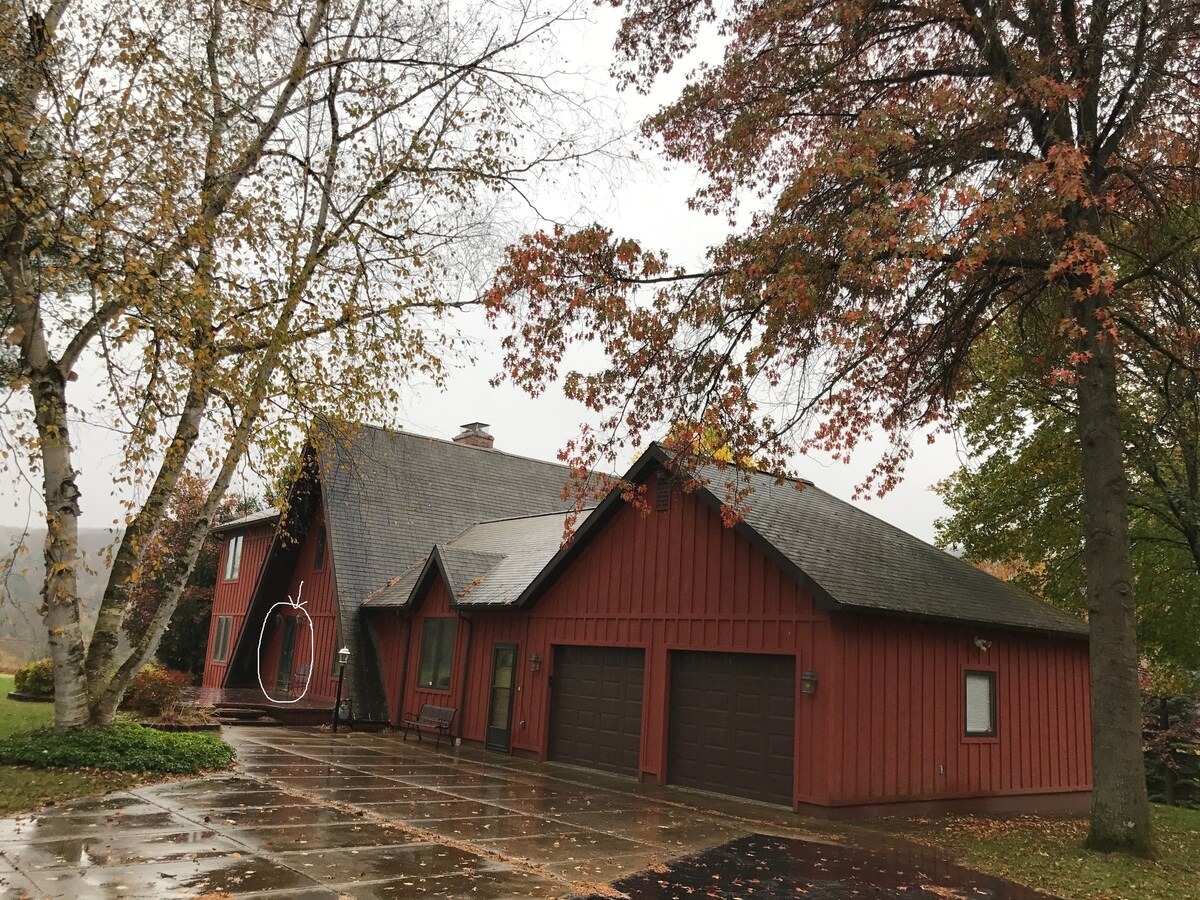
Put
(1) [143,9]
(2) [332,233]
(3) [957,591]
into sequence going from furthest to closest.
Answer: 1. (3) [957,591]
2. (2) [332,233]
3. (1) [143,9]

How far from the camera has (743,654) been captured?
557 inches

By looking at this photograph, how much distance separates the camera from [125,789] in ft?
35.2

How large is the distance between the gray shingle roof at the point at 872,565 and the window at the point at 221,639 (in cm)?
1907

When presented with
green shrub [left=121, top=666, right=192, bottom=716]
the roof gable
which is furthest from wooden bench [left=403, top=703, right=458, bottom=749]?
green shrub [left=121, top=666, right=192, bottom=716]

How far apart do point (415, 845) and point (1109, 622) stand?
867 cm

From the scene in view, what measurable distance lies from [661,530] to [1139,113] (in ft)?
31.0

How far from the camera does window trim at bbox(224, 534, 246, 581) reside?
94.9ft

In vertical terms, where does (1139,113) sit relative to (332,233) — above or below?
above

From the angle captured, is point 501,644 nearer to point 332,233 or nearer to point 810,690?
point 810,690

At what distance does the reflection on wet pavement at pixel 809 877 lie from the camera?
8.03m

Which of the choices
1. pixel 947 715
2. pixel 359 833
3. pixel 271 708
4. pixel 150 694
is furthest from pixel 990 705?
pixel 150 694

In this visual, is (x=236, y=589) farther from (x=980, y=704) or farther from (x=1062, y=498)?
(x=1062, y=498)

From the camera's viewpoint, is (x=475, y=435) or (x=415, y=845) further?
(x=475, y=435)

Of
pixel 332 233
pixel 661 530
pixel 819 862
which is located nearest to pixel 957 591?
pixel 661 530
